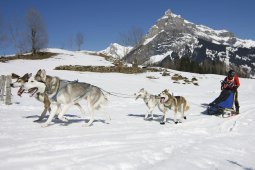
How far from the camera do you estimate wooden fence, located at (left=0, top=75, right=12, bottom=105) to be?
48.5ft

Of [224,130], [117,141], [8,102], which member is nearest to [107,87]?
[8,102]

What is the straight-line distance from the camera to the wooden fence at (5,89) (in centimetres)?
1480

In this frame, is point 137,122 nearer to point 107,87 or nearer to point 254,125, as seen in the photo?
point 254,125

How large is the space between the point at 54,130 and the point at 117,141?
193 cm

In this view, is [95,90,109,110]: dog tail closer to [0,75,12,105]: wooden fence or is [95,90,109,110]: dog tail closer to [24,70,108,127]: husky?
[24,70,108,127]: husky

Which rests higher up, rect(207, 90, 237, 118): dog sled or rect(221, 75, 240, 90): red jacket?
rect(221, 75, 240, 90): red jacket

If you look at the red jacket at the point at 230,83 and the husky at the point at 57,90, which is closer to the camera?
the husky at the point at 57,90

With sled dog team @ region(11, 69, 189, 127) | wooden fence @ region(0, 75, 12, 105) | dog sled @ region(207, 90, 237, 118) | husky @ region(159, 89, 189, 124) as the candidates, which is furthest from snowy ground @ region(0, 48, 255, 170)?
wooden fence @ region(0, 75, 12, 105)

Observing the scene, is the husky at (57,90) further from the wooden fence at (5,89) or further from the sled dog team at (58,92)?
the wooden fence at (5,89)

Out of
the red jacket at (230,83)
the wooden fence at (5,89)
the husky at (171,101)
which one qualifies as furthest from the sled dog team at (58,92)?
the red jacket at (230,83)

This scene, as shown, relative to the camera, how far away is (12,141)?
7.00 meters

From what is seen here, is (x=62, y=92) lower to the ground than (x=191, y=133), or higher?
higher

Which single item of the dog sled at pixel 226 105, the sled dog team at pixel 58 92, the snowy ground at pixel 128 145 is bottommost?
the snowy ground at pixel 128 145

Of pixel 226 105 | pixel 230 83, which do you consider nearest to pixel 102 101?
pixel 226 105
